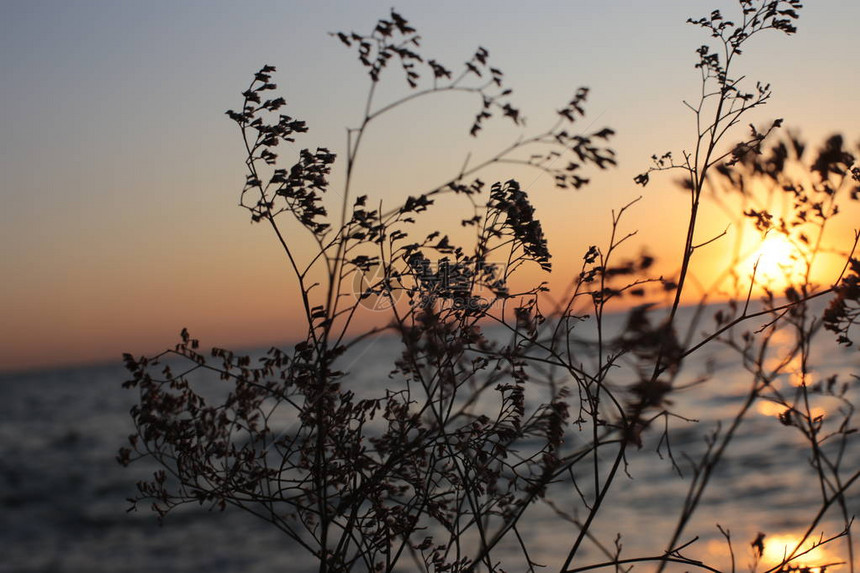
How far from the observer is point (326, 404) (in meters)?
2.31

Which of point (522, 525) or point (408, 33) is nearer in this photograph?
point (408, 33)

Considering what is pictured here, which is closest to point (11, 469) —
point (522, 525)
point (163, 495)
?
point (522, 525)

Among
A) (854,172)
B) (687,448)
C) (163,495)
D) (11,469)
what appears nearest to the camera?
(163,495)

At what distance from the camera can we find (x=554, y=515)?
12.8 m

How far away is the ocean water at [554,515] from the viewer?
1116cm

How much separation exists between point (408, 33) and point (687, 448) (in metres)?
15.9

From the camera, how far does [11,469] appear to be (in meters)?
22.6

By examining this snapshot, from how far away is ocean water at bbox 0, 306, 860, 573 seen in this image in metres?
11.2

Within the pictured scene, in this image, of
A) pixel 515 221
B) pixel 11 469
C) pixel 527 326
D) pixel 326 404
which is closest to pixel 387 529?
pixel 326 404

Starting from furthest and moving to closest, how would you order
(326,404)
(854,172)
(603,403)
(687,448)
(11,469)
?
(11,469)
(687,448)
(854,172)
(326,404)
(603,403)

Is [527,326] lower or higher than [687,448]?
higher

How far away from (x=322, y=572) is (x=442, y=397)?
1.87 feet

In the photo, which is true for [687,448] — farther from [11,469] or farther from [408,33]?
[11,469]

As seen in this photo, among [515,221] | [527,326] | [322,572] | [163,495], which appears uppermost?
[515,221]
